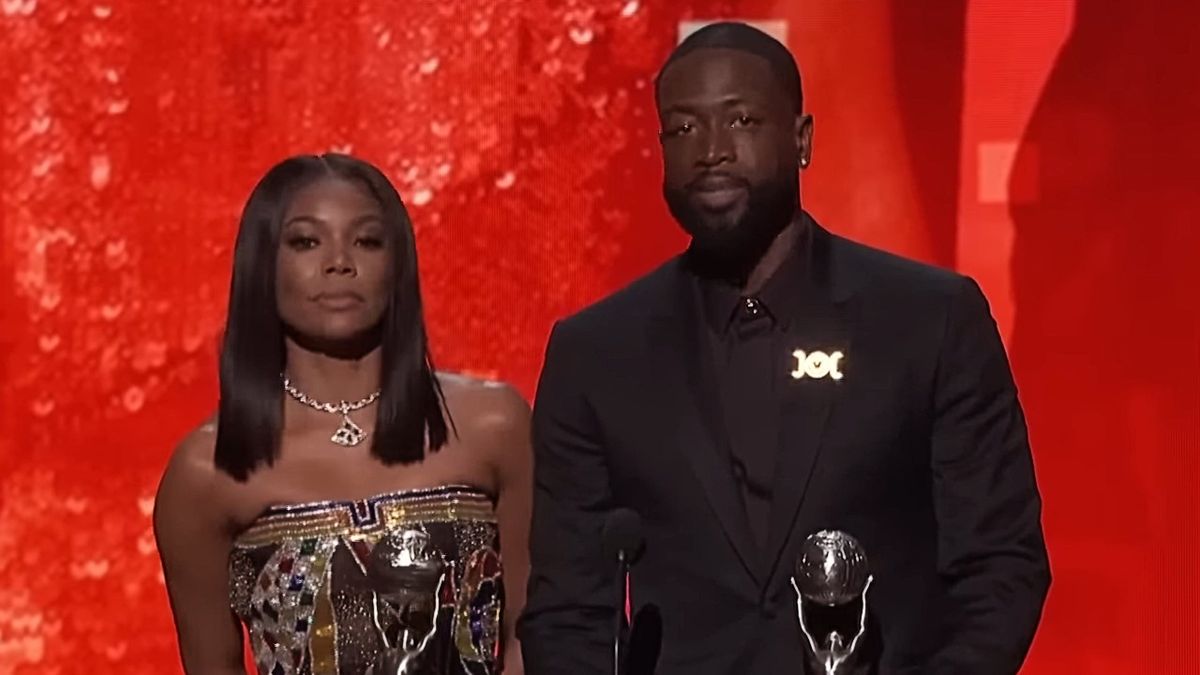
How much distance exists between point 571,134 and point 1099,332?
108 cm

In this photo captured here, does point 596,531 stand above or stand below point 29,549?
above

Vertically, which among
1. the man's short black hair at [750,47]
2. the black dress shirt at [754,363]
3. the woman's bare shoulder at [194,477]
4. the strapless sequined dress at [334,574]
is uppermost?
the man's short black hair at [750,47]

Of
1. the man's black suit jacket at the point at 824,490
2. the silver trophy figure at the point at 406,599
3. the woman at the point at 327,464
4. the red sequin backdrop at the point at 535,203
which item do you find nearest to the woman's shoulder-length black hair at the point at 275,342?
the woman at the point at 327,464

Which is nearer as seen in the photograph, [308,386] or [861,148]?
[308,386]

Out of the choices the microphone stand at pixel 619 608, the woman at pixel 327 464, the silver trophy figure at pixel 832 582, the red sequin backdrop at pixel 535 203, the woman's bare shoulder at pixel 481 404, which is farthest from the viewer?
the red sequin backdrop at pixel 535 203

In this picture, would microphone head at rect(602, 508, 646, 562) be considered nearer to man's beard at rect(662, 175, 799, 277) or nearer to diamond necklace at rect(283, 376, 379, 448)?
man's beard at rect(662, 175, 799, 277)

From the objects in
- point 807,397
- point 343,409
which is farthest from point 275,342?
point 807,397

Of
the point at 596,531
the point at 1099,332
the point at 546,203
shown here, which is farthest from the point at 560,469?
the point at 1099,332

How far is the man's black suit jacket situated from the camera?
69.4 inches

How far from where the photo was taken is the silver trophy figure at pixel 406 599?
5.37ft

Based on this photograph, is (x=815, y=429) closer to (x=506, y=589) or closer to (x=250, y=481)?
(x=506, y=589)

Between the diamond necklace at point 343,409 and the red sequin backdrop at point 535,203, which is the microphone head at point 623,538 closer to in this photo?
the diamond necklace at point 343,409

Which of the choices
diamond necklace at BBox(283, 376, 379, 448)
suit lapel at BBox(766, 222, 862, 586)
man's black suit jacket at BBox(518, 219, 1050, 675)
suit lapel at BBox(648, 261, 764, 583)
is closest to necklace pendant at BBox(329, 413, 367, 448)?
diamond necklace at BBox(283, 376, 379, 448)

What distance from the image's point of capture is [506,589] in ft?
7.71
